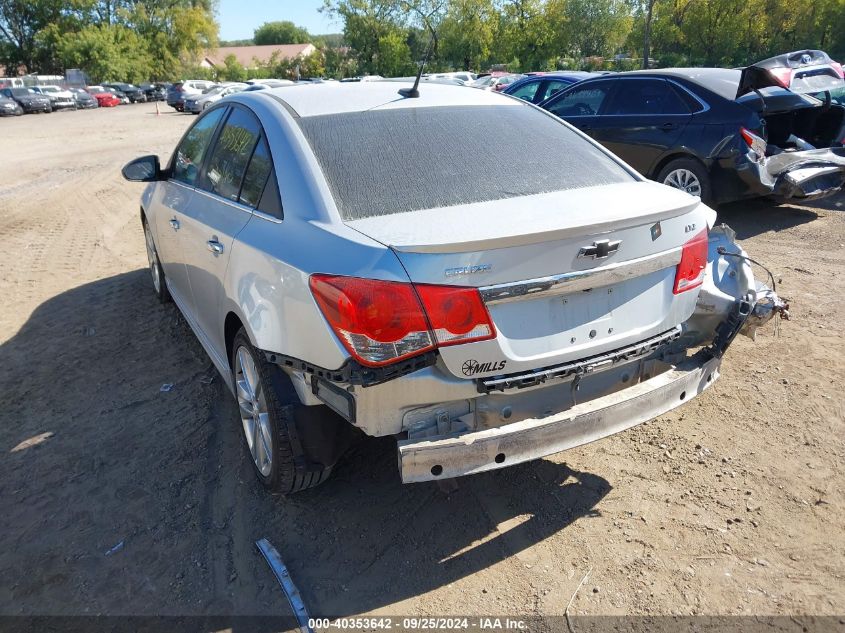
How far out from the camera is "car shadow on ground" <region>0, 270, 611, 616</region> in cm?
261

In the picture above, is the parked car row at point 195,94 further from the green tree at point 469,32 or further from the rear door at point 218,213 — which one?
the rear door at point 218,213

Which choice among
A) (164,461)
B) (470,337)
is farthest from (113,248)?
(470,337)

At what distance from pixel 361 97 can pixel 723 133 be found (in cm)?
492

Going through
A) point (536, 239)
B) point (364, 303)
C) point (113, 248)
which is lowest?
point (113, 248)

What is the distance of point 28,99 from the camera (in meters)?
39.3

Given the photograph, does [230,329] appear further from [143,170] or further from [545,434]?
[143,170]

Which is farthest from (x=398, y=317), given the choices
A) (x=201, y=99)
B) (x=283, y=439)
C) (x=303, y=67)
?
(x=303, y=67)

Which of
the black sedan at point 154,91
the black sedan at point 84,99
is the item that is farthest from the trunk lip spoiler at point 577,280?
the black sedan at point 154,91

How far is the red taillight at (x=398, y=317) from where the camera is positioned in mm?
2221

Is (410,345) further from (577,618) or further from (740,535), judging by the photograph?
(740,535)

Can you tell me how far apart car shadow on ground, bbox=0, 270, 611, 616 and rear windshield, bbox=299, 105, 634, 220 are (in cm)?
112

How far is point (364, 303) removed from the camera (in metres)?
2.23

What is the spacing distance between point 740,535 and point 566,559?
77cm

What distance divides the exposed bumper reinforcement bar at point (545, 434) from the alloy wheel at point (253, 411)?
834mm
